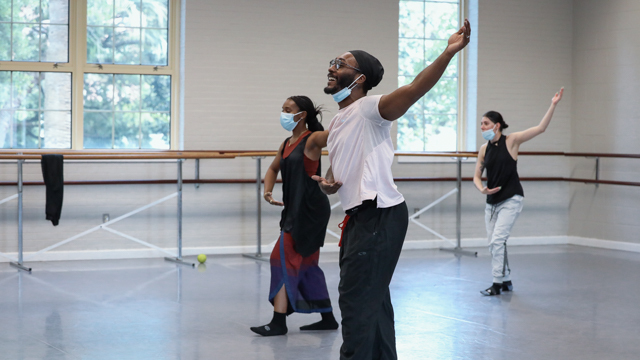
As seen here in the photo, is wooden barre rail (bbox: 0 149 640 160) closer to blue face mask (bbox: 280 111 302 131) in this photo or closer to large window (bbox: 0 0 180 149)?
large window (bbox: 0 0 180 149)

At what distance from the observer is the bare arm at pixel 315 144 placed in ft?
12.0

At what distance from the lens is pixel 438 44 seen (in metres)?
8.19

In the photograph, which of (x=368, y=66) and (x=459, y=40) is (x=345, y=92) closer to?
(x=368, y=66)

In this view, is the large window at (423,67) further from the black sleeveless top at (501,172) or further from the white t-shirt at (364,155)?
the white t-shirt at (364,155)

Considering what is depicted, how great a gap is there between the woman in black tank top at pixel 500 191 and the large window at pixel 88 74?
3441 mm

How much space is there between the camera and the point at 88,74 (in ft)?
22.8

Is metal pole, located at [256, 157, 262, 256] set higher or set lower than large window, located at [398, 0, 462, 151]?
lower

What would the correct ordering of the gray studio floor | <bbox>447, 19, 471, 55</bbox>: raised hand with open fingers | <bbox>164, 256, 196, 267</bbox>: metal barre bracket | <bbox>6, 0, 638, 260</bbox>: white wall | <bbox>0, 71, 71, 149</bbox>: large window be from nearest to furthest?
<bbox>447, 19, 471, 55</bbox>: raised hand with open fingers, the gray studio floor, <bbox>164, 256, 196, 267</bbox>: metal barre bracket, <bbox>0, 71, 71, 149</bbox>: large window, <bbox>6, 0, 638, 260</bbox>: white wall

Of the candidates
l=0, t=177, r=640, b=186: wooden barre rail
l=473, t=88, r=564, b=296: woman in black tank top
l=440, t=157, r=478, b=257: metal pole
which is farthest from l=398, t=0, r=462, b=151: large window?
l=473, t=88, r=564, b=296: woman in black tank top

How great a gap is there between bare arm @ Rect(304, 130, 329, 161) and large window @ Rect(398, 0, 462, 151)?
14.0 ft

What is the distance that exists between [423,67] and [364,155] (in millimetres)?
5869

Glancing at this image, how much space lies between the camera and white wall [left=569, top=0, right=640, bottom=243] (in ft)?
24.8

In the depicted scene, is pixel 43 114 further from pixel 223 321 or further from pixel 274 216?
pixel 223 321

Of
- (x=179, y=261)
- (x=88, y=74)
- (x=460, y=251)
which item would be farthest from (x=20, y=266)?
(x=460, y=251)
